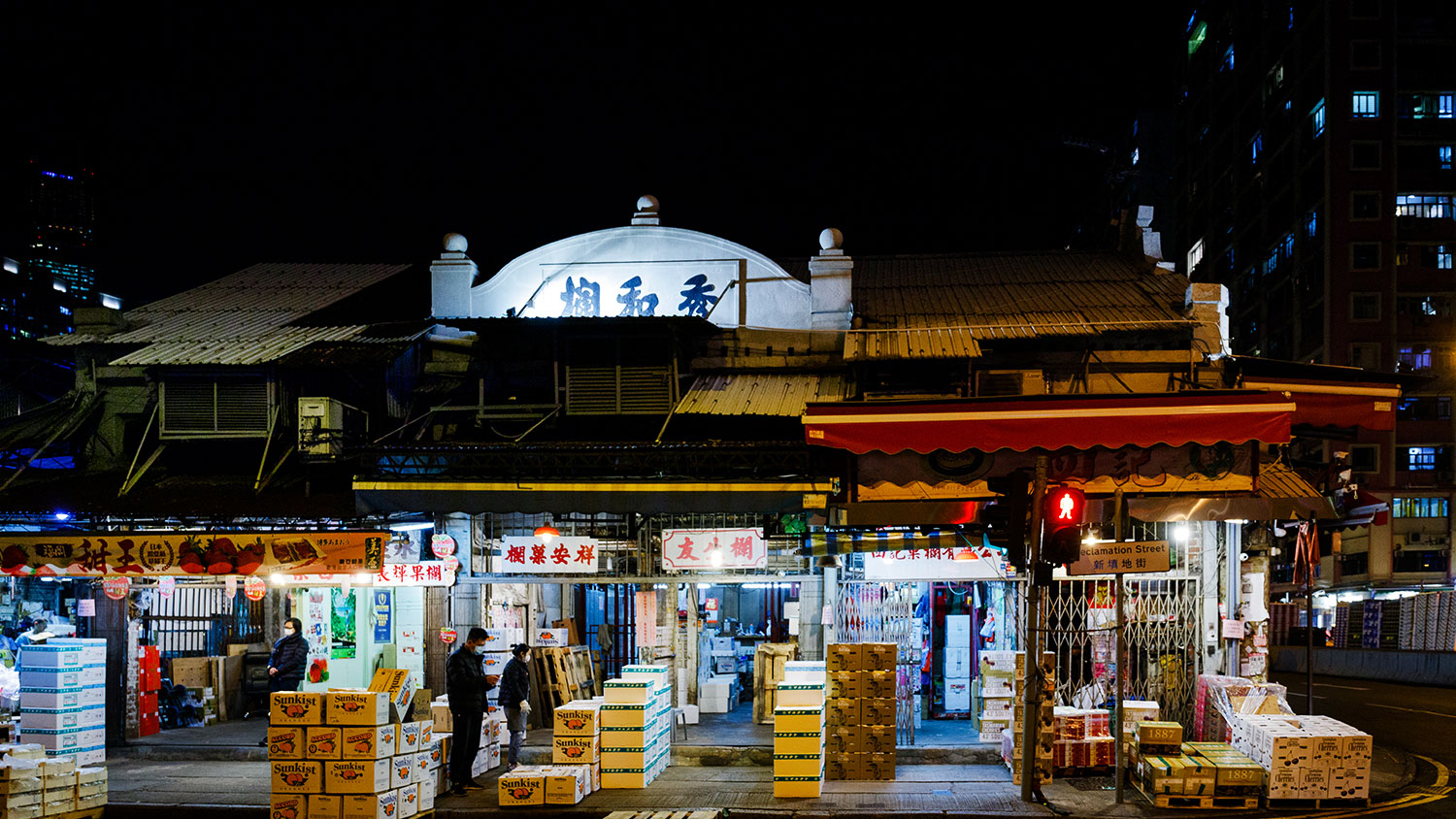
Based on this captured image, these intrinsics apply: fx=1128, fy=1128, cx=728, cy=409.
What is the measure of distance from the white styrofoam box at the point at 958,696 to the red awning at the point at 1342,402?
7.09 meters

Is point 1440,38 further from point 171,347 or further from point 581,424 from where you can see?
point 171,347

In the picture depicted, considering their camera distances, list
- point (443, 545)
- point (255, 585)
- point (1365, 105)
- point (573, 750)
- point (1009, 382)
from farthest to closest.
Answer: point (1365, 105) < point (255, 585) < point (1009, 382) < point (443, 545) < point (573, 750)

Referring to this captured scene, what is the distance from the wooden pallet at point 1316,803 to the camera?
42.8 feet

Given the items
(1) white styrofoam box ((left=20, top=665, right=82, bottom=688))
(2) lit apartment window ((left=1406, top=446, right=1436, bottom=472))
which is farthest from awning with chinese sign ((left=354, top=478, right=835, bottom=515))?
(2) lit apartment window ((left=1406, top=446, right=1436, bottom=472))

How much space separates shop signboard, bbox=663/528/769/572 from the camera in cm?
1620

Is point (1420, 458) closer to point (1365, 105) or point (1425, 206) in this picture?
point (1425, 206)

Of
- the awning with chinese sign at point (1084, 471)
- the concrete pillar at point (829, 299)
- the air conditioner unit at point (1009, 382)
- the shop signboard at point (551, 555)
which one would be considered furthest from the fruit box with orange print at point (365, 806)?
the air conditioner unit at point (1009, 382)

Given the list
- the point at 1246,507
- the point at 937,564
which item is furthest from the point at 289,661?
the point at 1246,507

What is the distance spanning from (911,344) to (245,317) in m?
12.6

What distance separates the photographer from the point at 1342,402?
15.6 m

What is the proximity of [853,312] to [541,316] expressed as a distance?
16.8 ft

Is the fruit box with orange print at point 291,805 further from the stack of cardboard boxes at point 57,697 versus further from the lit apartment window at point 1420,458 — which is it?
the lit apartment window at point 1420,458

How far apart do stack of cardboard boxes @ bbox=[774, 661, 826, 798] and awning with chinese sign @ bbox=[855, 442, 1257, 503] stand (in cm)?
265

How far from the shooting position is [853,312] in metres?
18.4
